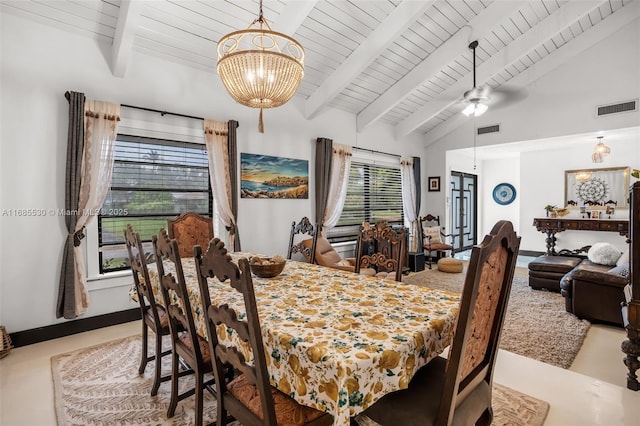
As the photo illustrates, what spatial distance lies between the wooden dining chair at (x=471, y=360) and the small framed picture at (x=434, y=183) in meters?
6.42

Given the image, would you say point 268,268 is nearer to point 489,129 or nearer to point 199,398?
point 199,398

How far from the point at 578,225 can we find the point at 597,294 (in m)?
3.28

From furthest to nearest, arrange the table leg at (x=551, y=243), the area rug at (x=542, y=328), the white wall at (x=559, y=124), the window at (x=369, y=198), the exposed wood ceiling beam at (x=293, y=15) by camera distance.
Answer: the table leg at (x=551, y=243) → the window at (x=369, y=198) → the white wall at (x=559, y=124) → the exposed wood ceiling beam at (x=293, y=15) → the area rug at (x=542, y=328)

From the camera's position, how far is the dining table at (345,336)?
1035mm

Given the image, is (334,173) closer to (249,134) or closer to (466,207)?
(249,134)

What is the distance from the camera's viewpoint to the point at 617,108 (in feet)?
16.8

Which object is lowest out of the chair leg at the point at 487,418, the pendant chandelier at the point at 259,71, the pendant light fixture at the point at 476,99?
the chair leg at the point at 487,418

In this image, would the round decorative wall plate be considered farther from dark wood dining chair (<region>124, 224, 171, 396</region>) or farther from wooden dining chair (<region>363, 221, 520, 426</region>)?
dark wood dining chair (<region>124, 224, 171, 396</region>)

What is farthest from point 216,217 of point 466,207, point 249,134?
point 466,207

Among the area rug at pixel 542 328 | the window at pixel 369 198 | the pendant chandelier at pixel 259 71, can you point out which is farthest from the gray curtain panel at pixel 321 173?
the pendant chandelier at pixel 259 71

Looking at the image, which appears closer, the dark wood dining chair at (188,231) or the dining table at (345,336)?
the dining table at (345,336)

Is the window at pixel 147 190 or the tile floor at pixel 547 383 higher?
the window at pixel 147 190

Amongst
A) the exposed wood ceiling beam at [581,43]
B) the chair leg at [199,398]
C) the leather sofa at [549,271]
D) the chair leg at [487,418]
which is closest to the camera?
the chair leg at [487,418]

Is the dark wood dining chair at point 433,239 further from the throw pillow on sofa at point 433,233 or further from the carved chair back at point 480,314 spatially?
the carved chair back at point 480,314
